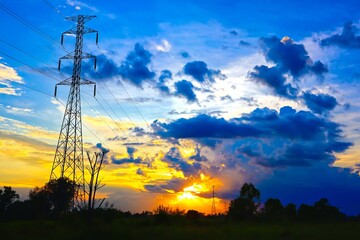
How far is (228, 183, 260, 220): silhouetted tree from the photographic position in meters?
110

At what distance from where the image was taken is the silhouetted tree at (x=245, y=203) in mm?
109812

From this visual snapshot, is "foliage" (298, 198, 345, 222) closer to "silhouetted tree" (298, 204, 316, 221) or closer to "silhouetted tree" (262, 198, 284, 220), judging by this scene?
"silhouetted tree" (298, 204, 316, 221)

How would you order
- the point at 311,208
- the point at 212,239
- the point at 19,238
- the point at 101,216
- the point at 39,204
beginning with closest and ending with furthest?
the point at 19,238 → the point at 212,239 → the point at 101,216 → the point at 39,204 → the point at 311,208

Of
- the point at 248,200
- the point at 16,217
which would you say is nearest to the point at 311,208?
the point at 248,200

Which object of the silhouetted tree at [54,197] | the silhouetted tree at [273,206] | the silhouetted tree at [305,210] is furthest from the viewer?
the silhouetted tree at [273,206]

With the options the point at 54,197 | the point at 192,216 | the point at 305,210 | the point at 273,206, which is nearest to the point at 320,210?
the point at 305,210

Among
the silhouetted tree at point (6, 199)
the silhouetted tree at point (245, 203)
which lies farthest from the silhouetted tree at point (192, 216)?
the silhouetted tree at point (6, 199)

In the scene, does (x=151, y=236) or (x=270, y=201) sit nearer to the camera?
(x=151, y=236)

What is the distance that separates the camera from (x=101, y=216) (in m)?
69.1

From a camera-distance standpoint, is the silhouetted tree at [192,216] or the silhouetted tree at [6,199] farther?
the silhouetted tree at [6,199]

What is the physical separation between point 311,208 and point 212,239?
94.4 meters

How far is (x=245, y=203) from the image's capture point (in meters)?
111

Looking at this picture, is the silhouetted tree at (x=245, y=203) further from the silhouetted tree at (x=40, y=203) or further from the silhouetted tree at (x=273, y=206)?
the silhouetted tree at (x=40, y=203)

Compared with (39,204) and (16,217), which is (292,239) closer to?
(39,204)
